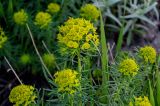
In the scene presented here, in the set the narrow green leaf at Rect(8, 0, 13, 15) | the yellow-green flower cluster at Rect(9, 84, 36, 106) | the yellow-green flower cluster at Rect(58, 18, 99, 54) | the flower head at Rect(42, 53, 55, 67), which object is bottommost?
the yellow-green flower cluster at Rect(9, 84, 36, 106)

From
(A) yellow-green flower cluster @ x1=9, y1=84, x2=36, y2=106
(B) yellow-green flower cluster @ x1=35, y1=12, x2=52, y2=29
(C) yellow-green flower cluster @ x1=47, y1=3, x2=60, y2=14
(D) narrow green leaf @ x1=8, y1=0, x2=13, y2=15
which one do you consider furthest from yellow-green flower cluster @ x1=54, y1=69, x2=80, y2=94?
(D) narrow green leaf @ x1=8, y1=0, x2=13, y2=15

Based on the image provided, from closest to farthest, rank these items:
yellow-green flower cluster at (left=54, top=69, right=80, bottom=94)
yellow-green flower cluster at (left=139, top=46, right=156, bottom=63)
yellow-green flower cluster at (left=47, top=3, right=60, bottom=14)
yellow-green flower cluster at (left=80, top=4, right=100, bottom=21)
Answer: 1. yellow-green flower cluster at (left=54, top=69, right=80, bottom=94)
2. yellow-green flower cluster at (left=139, top=46, right=156, bottom=63)
3. yellow-green flower cluster at (left=80, top=4, right=100, bottom=21)
4. yellow-green flower cluster at (left=47, top=3, right=60, bottom=14)

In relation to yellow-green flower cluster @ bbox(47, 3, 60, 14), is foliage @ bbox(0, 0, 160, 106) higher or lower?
lower

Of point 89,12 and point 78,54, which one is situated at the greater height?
point 89,12

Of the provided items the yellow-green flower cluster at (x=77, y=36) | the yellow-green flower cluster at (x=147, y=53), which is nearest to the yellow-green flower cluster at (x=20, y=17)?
the yellow-green flower cluster at (x=77, y=36)

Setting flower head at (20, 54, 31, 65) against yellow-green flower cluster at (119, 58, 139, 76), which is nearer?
yellow-green flower cluster at (119, 58, 139, 76)

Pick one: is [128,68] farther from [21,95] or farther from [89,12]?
[89,12]

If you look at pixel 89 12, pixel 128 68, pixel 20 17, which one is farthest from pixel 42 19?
pixel 128 68

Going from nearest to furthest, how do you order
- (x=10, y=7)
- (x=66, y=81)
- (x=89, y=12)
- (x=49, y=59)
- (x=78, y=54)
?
(x=66, y=81) < (x=78, y=54) < (x=89, y=12) < (x=49, y=59) < (x=10, y=7)

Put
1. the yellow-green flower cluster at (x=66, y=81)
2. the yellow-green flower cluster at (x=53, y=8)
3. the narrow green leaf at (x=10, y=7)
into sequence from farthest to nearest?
the narrow green leaf at (x=10, y=7)
the yellow-green flower cluster at (x=53, y=8)
the yellow-green flower cluster at (x=66, y=81)

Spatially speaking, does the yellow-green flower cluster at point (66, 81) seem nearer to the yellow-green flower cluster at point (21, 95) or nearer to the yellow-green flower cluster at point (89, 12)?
the yellow-green flower cluster at point (21, 95)

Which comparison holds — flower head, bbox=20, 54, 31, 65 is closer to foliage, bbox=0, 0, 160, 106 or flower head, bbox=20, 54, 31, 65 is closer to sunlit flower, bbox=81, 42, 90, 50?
foliage, bbox=0, 0, 160, 106

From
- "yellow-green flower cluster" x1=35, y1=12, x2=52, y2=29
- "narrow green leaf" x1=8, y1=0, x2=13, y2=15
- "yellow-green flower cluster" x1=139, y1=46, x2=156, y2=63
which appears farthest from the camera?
"narrow green leaf" x1=8, y1=0, x2=13, y2=15

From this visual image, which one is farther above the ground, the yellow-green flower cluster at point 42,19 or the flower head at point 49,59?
the yellow-green flower cluster at point 42,19
